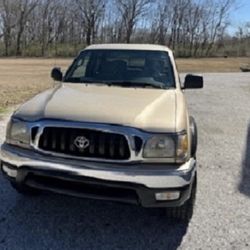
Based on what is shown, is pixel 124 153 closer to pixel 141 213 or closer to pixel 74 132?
pixel 74 132

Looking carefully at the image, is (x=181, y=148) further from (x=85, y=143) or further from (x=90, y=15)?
(x=90, y=15)

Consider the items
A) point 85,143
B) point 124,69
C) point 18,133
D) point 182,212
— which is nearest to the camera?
point 85,143

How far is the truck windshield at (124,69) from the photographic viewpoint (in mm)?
4980

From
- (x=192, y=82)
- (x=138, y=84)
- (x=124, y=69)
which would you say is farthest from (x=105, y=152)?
(x=192, y=82)

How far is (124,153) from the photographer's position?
134 inches

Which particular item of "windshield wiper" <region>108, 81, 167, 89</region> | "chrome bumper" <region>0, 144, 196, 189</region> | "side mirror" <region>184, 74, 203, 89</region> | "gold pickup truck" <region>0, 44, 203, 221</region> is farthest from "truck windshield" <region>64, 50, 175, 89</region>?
"chrome bumper" <region>0, 144, 196, 189</region>

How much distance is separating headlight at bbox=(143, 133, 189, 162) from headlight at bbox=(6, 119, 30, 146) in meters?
1.04

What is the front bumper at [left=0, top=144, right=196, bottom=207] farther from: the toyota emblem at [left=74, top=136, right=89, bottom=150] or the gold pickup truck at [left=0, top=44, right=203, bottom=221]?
the toyota emblem at [left=74, top=136, right=89, bottom=150]

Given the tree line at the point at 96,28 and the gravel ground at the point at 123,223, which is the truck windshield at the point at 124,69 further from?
the tree line at the point at 96,28

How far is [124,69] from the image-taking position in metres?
5.14

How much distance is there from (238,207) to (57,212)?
1.89m

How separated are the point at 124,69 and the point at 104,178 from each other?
2.11 metres

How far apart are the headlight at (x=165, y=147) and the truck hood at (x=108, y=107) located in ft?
0.24

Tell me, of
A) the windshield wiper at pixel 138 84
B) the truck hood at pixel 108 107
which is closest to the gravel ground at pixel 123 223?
the truck hood at pixel 108 107
